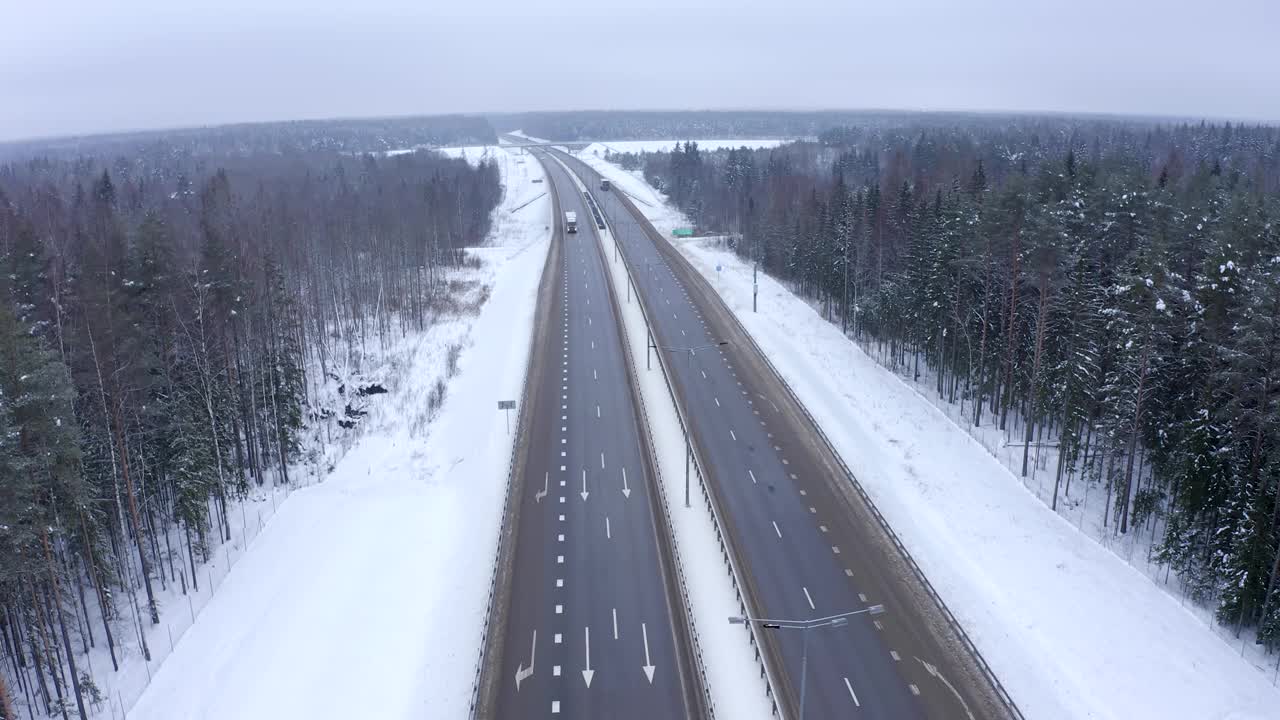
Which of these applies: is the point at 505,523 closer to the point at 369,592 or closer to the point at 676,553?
the point at 369,592

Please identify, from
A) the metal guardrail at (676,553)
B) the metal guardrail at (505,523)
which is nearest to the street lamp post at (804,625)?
the metal guardrail at (676,553)

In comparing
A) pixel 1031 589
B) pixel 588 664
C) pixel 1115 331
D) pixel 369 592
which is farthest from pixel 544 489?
pixel 1115 331

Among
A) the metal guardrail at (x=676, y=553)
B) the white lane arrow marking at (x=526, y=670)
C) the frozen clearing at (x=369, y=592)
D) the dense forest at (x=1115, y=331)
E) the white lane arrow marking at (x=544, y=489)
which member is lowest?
the frozen clearing at (x=369, y=592)

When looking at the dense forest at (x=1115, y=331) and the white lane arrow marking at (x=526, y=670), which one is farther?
the dense forest at (x=1115, y=331)

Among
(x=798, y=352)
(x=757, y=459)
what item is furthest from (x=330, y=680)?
(x=798, y=352)

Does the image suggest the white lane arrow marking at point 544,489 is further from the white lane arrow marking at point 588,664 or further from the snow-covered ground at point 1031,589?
the snow-covered ground at point 1031,589

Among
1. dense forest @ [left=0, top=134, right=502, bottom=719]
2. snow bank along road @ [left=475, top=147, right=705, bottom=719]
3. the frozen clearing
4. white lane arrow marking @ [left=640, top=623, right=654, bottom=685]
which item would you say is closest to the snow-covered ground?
snow bank along road @ [left=475, top=147, right=705, bottom=719]

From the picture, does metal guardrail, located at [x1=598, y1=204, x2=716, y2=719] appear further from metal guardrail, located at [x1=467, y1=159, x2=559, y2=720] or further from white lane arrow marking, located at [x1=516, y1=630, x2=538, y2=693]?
metal guardrail, located at [x1=467, y1=159, x2=559, y2=720]
